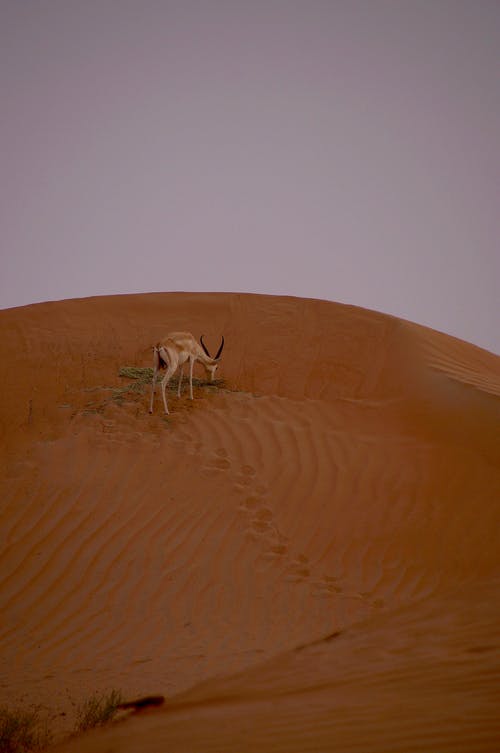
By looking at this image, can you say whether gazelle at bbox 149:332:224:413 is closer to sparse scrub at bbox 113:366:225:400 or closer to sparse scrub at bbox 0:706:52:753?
sparse scrub at bbox 113:366:225:400

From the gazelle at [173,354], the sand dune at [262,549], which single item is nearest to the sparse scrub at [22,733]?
the sand dune at [262,549]

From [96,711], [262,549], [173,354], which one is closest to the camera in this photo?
[96,711]

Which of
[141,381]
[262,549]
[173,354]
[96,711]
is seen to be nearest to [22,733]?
[96,711]

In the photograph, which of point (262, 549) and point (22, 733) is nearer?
point (22, 733)

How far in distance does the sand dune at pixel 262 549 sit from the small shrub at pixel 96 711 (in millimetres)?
129

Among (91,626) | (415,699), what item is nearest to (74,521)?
(91,626)

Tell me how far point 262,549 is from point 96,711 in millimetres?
3373

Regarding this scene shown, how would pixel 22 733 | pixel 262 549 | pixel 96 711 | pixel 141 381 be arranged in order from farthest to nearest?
pixel 141 381 → pixel 262 549 → pixel 96 711 → pixel 22 733

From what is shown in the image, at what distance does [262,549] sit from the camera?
22.8ft

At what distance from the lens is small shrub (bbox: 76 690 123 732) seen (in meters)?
3.64

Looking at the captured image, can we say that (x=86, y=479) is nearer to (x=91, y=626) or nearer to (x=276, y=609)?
(x=91, y=626)

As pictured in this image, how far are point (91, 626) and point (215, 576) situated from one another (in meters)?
1.43

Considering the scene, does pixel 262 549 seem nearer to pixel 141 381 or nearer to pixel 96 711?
pixel 96 711

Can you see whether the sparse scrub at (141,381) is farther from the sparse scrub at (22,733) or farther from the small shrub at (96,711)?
the sparse scrub at (22,733)
